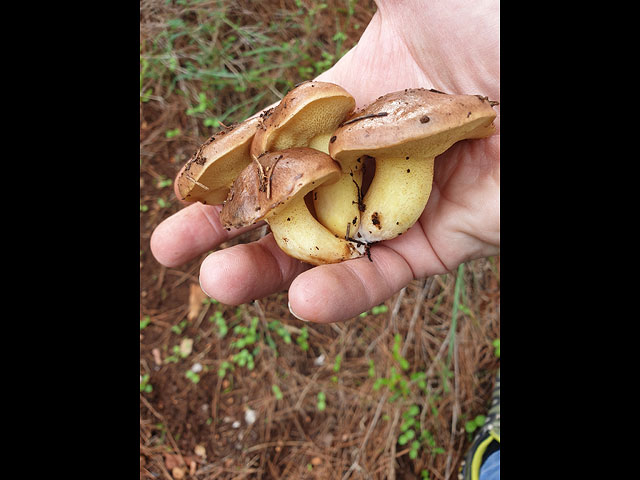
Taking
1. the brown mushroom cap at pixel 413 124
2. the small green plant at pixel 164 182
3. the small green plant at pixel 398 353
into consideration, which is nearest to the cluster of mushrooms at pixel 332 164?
the brown mushroom cap at pixel 413 124

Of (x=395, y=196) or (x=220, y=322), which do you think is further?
(x=220, y=322)

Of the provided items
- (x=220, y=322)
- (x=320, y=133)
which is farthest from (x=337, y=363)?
(x=320, y=133)

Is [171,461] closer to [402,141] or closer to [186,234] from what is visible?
[186,234]

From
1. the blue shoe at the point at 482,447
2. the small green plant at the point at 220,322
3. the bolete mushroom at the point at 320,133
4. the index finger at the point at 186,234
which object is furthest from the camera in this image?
the small green plant at the point at 220,322

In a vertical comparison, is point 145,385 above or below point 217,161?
below

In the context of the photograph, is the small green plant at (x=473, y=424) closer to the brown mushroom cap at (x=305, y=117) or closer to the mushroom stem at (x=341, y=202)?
the mushroom stem at (x=341, y=202)

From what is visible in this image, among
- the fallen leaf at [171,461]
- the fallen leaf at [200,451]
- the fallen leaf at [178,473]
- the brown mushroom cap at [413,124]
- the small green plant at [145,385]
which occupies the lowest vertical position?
the fallen leaf at [178,473]

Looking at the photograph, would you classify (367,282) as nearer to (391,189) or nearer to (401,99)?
(391,189)

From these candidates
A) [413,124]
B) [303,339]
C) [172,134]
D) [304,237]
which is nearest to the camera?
[413,124]

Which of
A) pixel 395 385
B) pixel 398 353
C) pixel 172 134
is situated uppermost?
pixel 172 134
